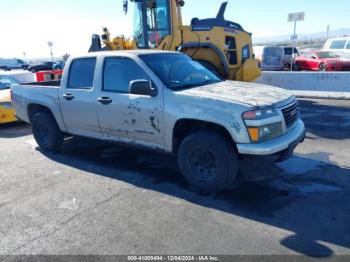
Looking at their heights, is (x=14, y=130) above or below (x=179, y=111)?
below

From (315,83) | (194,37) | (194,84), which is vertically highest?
(194,37)

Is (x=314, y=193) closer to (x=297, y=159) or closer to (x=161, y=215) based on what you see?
(x=297, y=159)

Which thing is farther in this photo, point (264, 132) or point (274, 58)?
point (274, 58)

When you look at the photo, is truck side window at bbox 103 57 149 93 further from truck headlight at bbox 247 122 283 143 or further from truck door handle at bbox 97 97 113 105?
truck headlight at bbox 247 122 283 143

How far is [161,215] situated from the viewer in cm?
379

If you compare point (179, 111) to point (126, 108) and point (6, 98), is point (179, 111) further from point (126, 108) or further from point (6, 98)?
point (6, 98)

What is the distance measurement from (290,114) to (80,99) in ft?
10.8

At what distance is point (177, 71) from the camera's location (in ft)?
16.5

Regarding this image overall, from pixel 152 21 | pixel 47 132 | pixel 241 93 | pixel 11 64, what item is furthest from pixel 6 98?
pixel 11 64

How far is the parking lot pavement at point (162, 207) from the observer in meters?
3.22

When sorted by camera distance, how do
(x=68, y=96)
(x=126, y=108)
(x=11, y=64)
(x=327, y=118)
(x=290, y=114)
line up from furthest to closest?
1. (x=11, y=64)
2. (x=327, y=118)
3. (x=68, y=96)
4. (x=126, y=108)
5. (x=290, y=114)

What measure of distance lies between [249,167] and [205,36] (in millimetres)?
6246

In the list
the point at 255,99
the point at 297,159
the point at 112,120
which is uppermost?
the point at 255,99

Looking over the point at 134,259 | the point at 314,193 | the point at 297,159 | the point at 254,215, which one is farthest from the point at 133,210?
the point at 297,159
